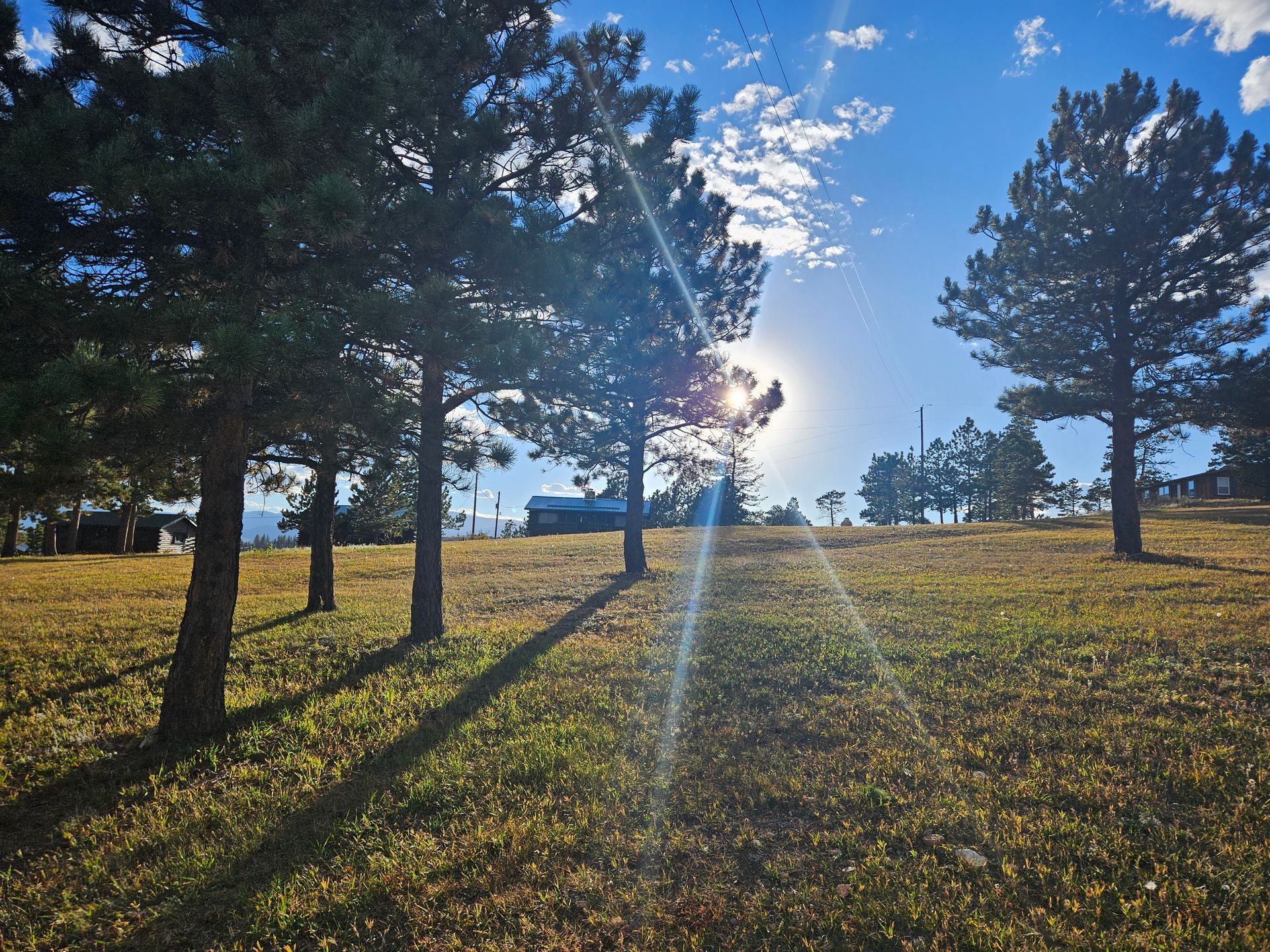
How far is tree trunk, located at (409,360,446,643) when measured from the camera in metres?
9.53

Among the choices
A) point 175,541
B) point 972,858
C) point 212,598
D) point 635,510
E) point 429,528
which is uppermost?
point 635,510

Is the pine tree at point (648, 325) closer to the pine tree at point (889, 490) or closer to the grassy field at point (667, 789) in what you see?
the grassy field at point (667, 789)

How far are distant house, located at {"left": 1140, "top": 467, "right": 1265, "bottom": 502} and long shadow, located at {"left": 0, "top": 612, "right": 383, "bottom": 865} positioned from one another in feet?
186

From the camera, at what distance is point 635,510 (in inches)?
765

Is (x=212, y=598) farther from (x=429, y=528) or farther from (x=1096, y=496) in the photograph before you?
(x=1096, y=496)

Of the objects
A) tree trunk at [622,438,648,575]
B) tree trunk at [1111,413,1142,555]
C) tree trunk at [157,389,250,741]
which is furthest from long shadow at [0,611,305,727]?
tree trunk at [1111,413,1142,555]

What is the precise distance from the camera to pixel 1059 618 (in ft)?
31.7

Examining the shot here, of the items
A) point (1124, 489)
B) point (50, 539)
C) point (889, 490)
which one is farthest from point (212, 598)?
point (889, 490)

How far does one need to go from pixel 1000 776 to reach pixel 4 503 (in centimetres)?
918

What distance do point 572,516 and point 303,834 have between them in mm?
57321

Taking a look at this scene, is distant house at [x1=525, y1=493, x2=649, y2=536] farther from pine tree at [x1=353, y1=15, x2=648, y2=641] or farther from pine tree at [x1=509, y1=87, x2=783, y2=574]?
pine tree at [x1=353, y1=15, x2=648, y2=641]

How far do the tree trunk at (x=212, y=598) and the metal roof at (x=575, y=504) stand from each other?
52664 mm

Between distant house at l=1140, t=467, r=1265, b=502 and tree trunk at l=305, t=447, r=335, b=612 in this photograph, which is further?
distant house at l=1140, t=467, r=1265, b=502

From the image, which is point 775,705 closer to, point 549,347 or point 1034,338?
point 549,347
